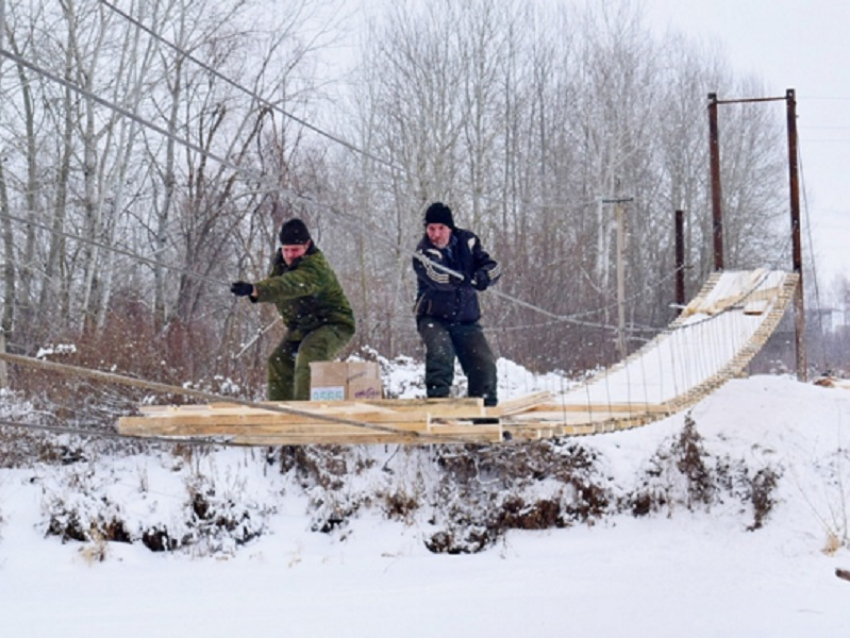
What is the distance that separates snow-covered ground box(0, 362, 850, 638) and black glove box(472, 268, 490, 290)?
7.93ft

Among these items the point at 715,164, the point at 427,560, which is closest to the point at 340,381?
the point at 427,560

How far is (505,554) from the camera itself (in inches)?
314

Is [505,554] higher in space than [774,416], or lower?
lower

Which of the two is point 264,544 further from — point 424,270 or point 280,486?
point 424,270

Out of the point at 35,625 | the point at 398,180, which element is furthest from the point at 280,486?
the point at 398,180

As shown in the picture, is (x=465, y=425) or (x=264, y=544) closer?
(x=465, y=425)

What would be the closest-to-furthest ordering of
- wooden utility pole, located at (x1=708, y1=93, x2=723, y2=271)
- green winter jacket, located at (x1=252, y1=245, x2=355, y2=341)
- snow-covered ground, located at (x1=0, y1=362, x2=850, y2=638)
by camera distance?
green winter jacket, located at (x1=252, y1=245, x2=355, y2=341) → snow-covered ground, located at (x1=0, y1=362, x2=850, y2=638) → wooden utility pole, located at (x1=708, y1=93, x2=723, y2=271)

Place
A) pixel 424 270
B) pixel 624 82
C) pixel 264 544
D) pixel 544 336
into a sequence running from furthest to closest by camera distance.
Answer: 1. pixel 624 82
2. pixel 544 336
3. pixel 264 544
4. pixel 424 270

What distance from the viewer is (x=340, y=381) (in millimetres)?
4840

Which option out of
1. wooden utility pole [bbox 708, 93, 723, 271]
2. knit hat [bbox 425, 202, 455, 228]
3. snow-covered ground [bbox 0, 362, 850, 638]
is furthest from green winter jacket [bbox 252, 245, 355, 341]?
wooden utility pole [bbox 708, 93, 723, 271]

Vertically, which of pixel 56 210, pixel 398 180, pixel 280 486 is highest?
pixel 398 180

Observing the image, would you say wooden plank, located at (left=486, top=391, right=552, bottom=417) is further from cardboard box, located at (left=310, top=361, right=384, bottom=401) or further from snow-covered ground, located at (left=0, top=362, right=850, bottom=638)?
snow-covered ground, located at (left=0, top=362, right=850, bottom=638)

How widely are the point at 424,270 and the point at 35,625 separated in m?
3.29

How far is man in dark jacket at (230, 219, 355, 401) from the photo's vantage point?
4.80 meters
